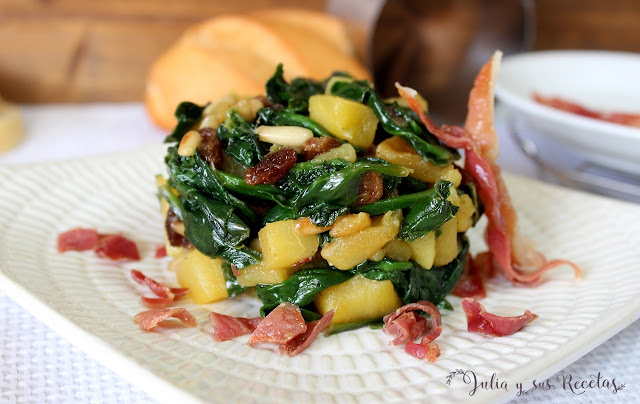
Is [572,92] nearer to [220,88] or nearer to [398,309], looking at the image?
[220,88]

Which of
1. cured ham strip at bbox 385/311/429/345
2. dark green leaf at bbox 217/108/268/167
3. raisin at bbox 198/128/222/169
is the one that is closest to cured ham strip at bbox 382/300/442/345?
cured ham strip at bbox 385/311/429/345

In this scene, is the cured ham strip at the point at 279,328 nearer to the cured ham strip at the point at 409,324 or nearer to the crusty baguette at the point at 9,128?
the cured ham strip at the point at 409,324

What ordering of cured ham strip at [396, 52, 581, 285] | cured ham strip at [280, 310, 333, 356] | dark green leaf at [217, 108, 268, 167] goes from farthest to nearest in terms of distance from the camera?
1. cured ham strip at [396, 52, 581, 285]
2. dark green leaf at [217, 108, 268, 167]
3. cured ham strip at [280, 310, 333, 356]

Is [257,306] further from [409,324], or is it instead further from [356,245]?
[409,324]

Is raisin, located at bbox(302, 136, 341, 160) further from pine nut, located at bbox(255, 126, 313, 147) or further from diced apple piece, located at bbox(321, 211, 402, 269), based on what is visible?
diced apple piece, located at bbox(321, 211, 402, 269)

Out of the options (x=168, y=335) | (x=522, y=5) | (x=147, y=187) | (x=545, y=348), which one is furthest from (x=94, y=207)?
(x=522, y=5)

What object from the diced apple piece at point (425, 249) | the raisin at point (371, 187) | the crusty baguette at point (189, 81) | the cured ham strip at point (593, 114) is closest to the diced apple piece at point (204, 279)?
the raisin at point (371, 187)
